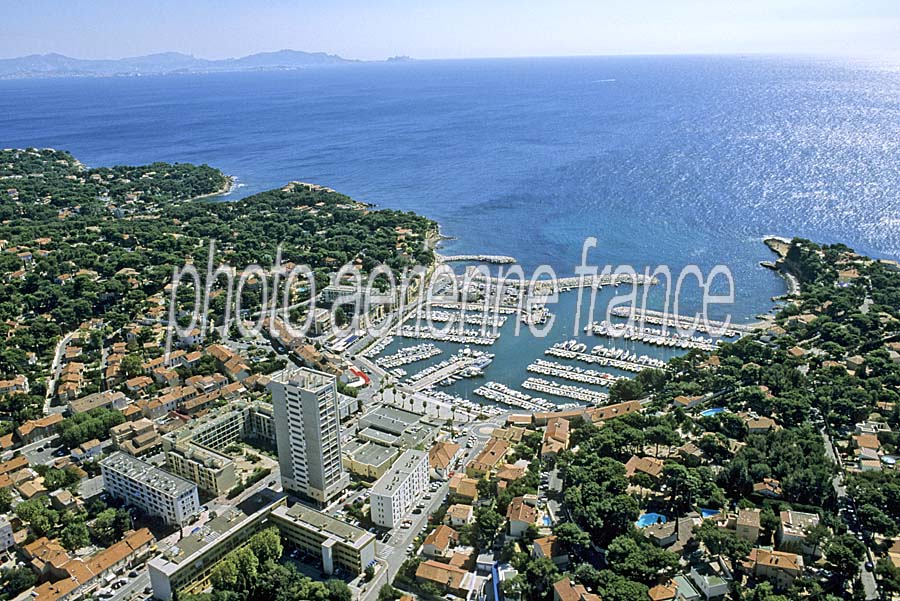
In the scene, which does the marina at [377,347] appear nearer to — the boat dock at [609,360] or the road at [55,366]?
the boat dock at [609,360]

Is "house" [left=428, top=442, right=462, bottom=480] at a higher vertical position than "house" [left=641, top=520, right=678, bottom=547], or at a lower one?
lower

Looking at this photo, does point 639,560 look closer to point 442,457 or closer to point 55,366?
point 442,457

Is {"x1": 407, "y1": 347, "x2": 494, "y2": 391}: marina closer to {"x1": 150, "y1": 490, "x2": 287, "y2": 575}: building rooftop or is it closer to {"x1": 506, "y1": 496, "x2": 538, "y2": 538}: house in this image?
{"x1": 150, "y1": 490, "x2": 287, "y2": 575}: building rooftop

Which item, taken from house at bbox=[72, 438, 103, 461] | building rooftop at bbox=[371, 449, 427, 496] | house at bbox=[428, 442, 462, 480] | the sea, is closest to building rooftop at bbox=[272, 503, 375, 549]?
building rooftop at bbox=[371, 449, 427, 496]

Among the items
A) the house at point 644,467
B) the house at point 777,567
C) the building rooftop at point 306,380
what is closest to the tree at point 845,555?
the house at point 777,567

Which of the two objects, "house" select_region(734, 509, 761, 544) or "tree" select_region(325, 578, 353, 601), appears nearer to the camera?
"tree" select_region(325, 578, 353, 601)

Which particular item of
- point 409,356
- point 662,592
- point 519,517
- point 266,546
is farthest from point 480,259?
point 662,592
